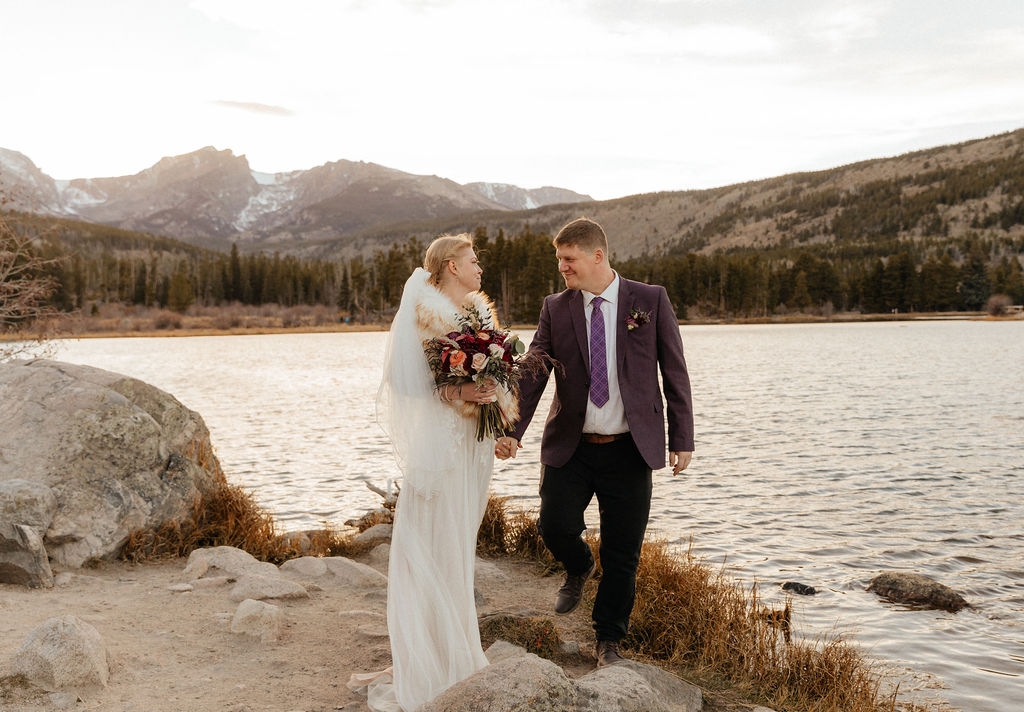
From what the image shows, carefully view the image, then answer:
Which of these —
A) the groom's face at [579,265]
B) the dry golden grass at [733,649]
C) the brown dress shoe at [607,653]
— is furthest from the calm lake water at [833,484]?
the groom's face at [579,265]

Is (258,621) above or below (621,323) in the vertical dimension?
below

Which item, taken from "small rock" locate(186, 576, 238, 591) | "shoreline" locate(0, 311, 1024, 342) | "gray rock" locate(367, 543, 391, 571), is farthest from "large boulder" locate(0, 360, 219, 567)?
"shoreline" locate(0, 311, 1024, 342)

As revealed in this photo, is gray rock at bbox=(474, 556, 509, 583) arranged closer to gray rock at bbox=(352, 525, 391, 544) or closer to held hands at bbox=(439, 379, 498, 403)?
gray rock at bbox=(352, 525, 391, 544)

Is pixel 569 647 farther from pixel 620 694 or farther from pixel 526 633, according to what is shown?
pixel 620 694

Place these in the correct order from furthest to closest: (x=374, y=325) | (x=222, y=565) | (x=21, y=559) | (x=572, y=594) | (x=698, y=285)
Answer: (x=698, y=285) < (x=374, y=325) < (x=222, y=565) < (x=21, y=559) < (x=572, y=594)

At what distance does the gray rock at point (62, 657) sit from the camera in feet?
14.0

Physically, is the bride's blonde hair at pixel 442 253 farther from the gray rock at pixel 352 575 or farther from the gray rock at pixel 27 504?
the gray rock at pixel 27 504

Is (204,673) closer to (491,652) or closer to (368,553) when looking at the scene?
(491,652)

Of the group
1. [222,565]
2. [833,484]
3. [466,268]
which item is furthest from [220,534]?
[833,484]

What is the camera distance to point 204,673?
4.88m

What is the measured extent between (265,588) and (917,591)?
684 cm

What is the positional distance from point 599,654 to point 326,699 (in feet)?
5.98

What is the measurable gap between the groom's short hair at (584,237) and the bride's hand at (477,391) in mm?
1218

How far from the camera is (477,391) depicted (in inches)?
173
